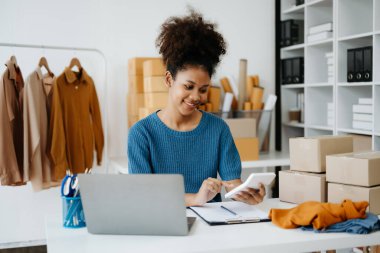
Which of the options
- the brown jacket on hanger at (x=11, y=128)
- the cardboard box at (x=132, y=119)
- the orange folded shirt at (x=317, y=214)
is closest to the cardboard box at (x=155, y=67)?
the cardboard box at (x=132, y=119)

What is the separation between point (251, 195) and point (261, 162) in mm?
1747

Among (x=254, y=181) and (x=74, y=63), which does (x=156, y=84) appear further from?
(x=254, y=181)

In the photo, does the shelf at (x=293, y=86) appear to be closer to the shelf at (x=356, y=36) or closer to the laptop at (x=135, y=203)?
the shelf at (x=356, y=36)

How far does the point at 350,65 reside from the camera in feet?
11.2

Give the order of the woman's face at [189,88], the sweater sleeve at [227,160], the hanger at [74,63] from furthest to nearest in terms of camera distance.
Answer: the hanger at [74,63] → the sweater sleeve at [227,160] → the woman's face at [189,88]

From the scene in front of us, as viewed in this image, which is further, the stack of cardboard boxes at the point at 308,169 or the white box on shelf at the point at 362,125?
the white box on shelf at the point at 362,125

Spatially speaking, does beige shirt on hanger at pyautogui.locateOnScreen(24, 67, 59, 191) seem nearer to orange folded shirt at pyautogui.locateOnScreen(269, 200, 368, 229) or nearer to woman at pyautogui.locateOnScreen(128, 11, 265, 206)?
woman at pyautogui.locateOnScreen(128, 11, 265, 206)

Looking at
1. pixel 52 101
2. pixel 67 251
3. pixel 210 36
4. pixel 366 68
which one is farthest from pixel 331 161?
pixel 52 101

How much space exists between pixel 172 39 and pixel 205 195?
0.66 metres

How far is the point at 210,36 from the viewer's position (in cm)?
199

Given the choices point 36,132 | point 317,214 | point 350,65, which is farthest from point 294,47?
point 317,214

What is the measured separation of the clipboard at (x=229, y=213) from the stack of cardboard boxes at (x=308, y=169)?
0.87 feet

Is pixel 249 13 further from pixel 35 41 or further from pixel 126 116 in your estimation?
pixel 35 41

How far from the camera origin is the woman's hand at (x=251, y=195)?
1.74 metres
